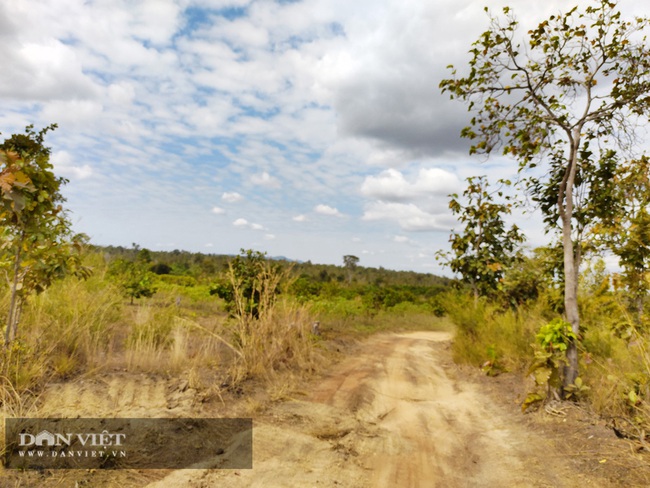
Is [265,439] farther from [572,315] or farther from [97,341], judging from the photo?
[572,315]

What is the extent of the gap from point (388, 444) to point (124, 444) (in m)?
2.67

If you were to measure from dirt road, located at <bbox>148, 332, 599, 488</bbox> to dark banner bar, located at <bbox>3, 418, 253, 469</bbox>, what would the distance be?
0.74ft

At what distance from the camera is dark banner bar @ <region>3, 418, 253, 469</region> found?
11.2ft

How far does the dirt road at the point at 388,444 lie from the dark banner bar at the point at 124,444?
225mm

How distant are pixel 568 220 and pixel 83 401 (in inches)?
255

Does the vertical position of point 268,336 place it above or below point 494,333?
below

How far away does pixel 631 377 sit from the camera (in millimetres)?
4758

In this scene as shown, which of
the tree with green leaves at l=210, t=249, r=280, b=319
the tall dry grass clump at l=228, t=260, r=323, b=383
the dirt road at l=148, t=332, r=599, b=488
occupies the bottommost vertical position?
the dirt road at l=148, t=332, r=599, b=488

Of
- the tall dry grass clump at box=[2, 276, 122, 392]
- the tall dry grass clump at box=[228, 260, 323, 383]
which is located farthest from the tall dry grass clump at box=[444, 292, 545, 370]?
the tall dry grass clump at box=[2, 276, 122, 392]

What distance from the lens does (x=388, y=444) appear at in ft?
14.8

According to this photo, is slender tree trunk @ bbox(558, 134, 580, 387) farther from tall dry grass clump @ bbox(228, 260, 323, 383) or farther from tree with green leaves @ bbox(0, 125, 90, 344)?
tree with green leaves @ bbox(0, 125, 90, 344)

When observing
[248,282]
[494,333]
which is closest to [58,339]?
[248,282]

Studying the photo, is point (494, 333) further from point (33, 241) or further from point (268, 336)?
point (33, 241)

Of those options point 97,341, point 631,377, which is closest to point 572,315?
point 631,377
